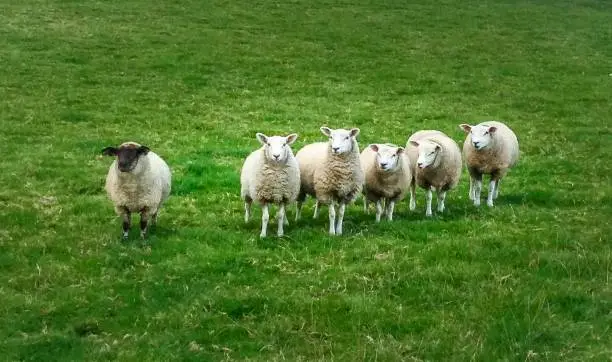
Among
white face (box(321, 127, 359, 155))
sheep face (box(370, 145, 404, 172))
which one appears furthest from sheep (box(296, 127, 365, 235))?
sheep face (box(370, 145, 404, 172))

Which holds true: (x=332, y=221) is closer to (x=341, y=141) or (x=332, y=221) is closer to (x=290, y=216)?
(x=341, y=141)

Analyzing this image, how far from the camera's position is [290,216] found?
12633mm

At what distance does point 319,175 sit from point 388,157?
110 centimetres

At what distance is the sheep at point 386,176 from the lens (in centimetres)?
1155

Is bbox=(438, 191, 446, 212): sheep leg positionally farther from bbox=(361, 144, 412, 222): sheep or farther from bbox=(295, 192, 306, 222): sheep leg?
bbox=(295, 192, 306, 222): sheep leg

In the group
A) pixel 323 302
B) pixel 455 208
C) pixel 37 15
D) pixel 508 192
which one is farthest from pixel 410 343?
pixel 37 15

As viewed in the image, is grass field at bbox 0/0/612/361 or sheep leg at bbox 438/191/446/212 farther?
sheep leg at bbox 438/191/446/212

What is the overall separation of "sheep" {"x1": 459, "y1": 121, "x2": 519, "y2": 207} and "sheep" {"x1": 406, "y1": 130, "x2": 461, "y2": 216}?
0.54 m

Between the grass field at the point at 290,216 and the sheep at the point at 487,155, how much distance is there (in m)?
0.53

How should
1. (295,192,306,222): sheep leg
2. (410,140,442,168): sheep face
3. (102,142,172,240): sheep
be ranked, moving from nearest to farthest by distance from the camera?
(102,142,172,240): sheep → (410,140,442,168): sheep face → (295,192,306,222): sheep leg

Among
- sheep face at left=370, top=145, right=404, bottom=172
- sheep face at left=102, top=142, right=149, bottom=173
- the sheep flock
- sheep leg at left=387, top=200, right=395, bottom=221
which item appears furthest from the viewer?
sheep leg at left=387, top=200, right=395, bottom=221

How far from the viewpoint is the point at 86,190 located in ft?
45.5

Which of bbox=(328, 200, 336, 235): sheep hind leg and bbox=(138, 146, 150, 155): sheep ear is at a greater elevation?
bbox=(138, 146, 150, 155): sheep ear

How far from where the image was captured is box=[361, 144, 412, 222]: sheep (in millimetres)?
11547
